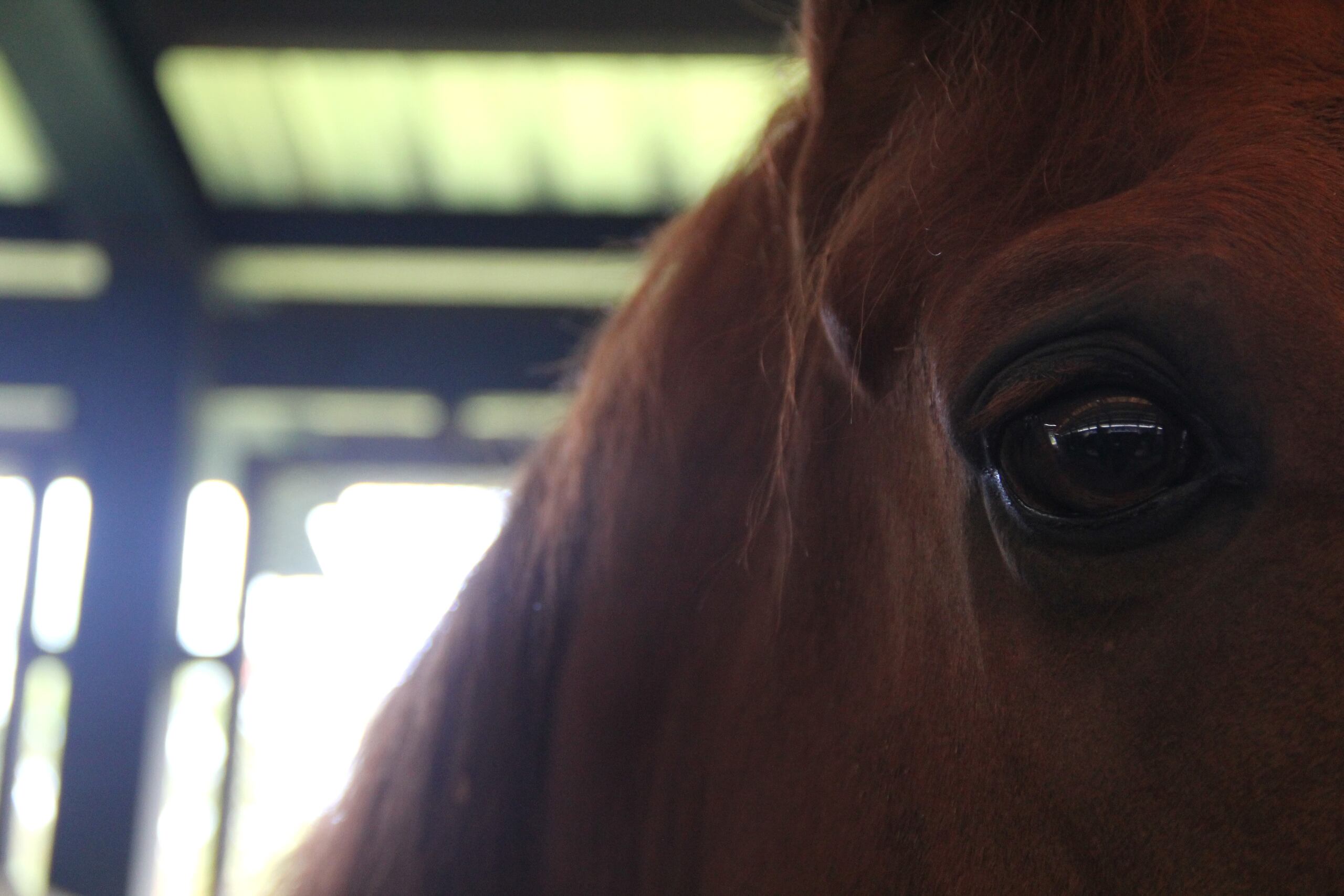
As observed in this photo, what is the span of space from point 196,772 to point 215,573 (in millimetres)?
936

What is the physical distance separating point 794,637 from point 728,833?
127 mm

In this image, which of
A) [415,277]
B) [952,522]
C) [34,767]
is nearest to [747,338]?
[952,522]

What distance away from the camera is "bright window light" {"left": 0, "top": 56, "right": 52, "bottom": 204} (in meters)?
3.67

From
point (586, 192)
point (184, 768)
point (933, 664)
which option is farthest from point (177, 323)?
point (933, 664)

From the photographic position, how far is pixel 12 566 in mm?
5492

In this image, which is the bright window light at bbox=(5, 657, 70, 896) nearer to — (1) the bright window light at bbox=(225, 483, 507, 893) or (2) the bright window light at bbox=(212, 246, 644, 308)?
(1) the bright window light at bbox=(225, 483, 507, 893)

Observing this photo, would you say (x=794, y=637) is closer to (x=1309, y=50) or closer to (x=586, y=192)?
(x=1309, y=50)

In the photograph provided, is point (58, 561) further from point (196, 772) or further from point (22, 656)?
point (196, 772)

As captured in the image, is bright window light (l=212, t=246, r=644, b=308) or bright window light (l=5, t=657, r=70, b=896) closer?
bright window light (l=212, t=246, r=644, b=308)

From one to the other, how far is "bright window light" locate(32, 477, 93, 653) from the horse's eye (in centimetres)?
537

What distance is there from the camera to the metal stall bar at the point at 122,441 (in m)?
3.79

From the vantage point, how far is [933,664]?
528 millimetres

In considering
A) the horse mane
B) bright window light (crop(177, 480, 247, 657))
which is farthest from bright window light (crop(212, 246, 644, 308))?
the horse mane

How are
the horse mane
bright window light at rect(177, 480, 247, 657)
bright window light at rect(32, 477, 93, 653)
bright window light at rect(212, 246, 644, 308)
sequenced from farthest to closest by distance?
bright window light at rect(32, 477, 93, 653), bright window light at rect(177, 480, 247, 657), bright window light at rect(212, 246, 644, 308), the horse mane
